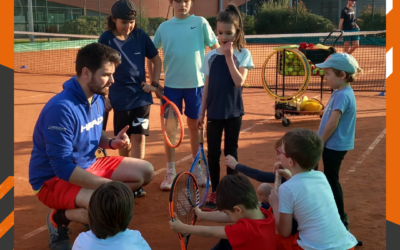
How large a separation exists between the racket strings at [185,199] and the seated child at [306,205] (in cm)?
68

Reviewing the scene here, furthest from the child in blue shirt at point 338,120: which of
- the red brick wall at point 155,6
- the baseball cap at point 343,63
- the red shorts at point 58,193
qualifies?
the red brick wall at point 155,6

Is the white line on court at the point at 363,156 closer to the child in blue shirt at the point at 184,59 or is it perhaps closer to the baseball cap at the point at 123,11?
the child in blue shirt at the point at 184,59

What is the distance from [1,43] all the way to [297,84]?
308 inches

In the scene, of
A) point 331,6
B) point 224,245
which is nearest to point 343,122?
point 224,245

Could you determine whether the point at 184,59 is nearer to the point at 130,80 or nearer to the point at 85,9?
the point at 130,80

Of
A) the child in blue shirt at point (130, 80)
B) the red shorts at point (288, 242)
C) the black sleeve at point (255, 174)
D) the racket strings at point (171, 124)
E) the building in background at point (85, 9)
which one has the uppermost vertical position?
the building in background at point (85, 9)

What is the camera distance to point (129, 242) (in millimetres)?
2234

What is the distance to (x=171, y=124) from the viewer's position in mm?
4516

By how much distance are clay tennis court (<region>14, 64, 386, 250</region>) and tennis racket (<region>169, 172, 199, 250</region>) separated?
0.43 m

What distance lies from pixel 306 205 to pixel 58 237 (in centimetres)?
195

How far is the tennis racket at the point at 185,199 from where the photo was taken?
3006 mm

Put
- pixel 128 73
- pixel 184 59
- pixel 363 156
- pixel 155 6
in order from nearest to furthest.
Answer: pixel 128 73, pixel 184 59, pixel 363 156, pixel 155 6

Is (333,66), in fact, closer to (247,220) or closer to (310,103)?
(247,220)

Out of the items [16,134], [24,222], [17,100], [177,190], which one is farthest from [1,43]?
[177,190]
